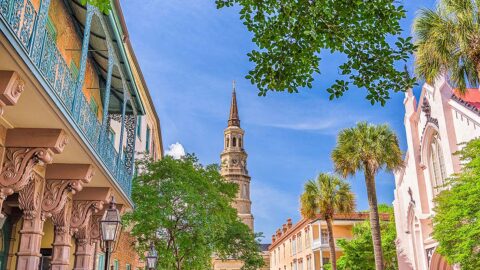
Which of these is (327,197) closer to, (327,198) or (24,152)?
(327,198)

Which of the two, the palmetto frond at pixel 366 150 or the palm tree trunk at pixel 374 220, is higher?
the palmetto frond at pixel 366 150

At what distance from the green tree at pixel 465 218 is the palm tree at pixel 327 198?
50.1 feet

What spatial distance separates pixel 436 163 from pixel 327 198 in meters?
9.18

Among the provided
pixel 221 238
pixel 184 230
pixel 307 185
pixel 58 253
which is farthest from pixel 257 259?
pixel 58 253

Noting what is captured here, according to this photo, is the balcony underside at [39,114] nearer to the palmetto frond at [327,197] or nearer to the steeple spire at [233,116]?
the palmetto frond at [327,197]

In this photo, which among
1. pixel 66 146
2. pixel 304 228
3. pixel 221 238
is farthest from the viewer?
pixel 304 228

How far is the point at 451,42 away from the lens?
1412 cm

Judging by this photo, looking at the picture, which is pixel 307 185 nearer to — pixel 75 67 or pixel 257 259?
pixel 257 259

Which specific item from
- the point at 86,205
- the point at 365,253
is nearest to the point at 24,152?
the point at 86,205

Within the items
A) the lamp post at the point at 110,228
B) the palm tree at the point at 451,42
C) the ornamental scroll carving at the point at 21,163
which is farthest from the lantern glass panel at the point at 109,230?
the palm tree at the point at 451,42

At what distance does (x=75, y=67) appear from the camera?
42.0 ft

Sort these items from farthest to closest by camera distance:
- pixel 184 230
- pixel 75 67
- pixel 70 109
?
pixel 184 230 → pixel 75 67 → pixel 70 109

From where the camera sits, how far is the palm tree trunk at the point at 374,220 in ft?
80.1

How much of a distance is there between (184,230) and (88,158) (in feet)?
37.0
